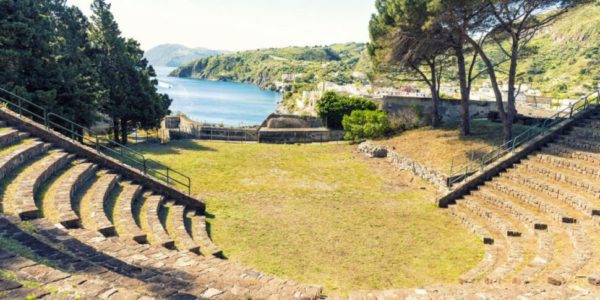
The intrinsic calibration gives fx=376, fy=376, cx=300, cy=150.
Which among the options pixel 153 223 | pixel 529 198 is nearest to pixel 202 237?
pixel 153 223

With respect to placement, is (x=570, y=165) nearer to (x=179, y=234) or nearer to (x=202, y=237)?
(x=202, y=237)

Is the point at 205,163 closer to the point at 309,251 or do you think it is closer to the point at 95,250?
the point at 309,251

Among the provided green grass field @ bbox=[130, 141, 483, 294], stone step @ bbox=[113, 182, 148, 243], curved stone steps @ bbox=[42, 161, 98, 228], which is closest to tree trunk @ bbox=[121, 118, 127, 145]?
green grass field @ bbox=[130, 141, 483, 294]

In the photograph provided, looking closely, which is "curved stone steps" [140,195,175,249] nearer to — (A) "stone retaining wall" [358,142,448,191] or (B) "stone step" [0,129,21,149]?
(B) "stone step" [0,129,21,149]

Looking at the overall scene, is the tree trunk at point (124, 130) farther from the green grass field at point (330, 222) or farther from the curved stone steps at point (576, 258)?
the curved stone steps at point (576, 258)

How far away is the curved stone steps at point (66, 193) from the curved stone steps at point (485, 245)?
9.50 m

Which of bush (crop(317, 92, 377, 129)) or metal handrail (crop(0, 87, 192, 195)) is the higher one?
bush (crop(317, 92, 377, 129))

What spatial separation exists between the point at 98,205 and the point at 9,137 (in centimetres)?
441

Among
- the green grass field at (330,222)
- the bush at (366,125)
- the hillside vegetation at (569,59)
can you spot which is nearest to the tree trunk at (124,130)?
the green grass field at (330,222)

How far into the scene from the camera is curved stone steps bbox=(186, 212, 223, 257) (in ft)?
33.7

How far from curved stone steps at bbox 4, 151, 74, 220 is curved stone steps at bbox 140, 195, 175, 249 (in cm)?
274

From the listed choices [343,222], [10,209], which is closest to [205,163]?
[343,222]

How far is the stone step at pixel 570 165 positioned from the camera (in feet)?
44.8

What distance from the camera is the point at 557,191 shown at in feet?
44.0
